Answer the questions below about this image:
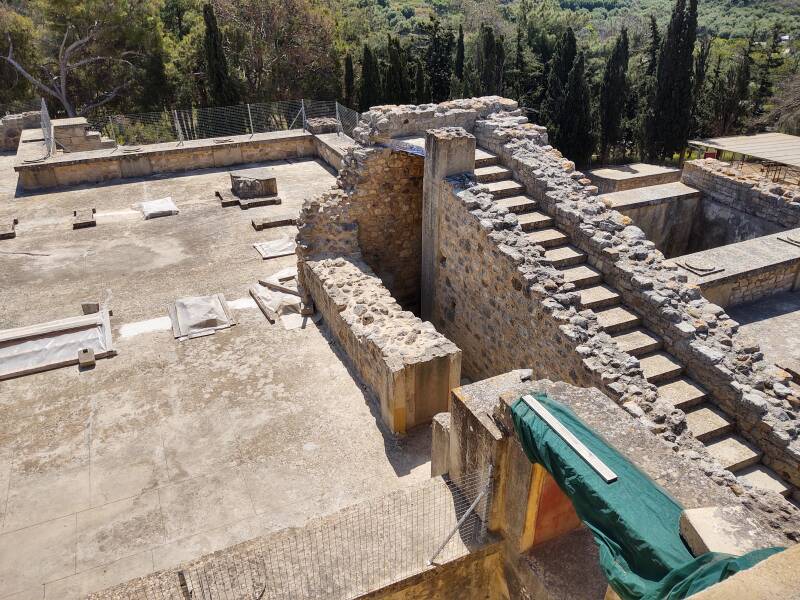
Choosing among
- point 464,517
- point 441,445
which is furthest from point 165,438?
point 464,517

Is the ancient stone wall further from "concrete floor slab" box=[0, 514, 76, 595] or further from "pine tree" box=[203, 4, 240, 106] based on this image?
"pine tree" box=[203, 4, 240, 106]

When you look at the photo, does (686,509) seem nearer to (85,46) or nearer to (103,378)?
(103,378)

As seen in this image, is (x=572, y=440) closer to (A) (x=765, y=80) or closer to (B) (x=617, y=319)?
(B) (x=617, y=319)

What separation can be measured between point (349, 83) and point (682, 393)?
77.3 ft

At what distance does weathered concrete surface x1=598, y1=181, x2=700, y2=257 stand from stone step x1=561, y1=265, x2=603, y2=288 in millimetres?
4396

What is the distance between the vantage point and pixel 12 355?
9.16 m

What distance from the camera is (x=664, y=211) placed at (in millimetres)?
12867

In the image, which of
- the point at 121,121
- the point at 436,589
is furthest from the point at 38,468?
the point at 121,121

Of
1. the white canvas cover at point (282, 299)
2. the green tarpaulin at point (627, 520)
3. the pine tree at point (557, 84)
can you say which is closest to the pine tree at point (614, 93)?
the pine tree at point (557, 84)

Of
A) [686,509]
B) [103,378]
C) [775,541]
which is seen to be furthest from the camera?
[103,378]

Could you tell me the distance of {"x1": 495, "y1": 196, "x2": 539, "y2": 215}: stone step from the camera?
9.27 metres

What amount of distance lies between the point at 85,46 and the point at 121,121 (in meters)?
8.99

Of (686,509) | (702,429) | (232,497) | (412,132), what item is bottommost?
(232,497)

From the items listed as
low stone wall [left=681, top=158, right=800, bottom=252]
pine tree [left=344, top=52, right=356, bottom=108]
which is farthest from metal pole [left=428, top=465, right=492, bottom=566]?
pine tree [left=344, top=52, right=356, bottom=108]
